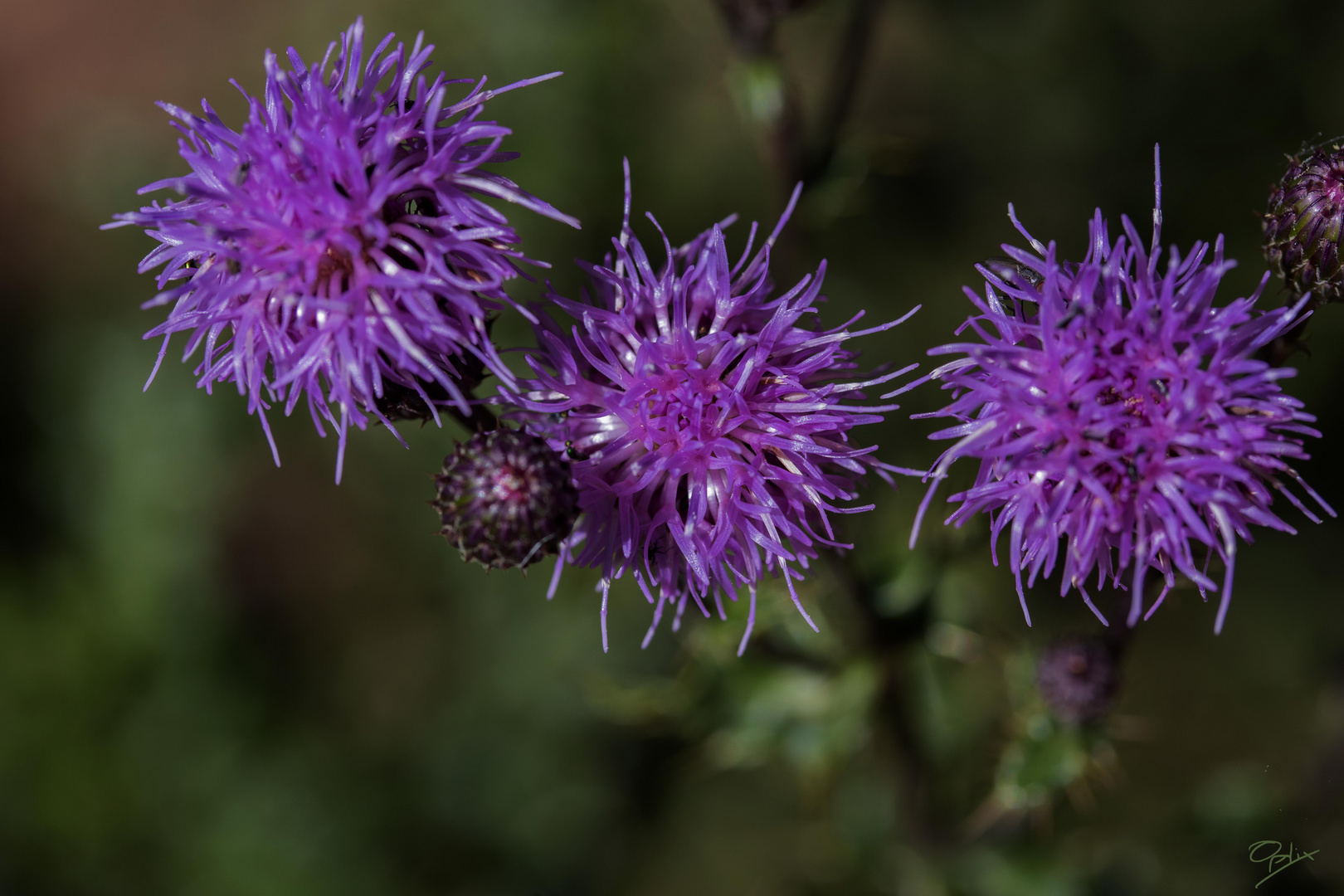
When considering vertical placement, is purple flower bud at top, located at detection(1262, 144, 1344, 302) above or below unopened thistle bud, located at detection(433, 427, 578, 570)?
above

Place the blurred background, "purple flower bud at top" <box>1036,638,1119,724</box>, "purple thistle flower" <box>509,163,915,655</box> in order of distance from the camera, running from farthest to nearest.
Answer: the blurred background < "purple flower bud at top" <box>1036,638,1119,724</box> < "purple thistle flower" <box>509,163,915,655</box>

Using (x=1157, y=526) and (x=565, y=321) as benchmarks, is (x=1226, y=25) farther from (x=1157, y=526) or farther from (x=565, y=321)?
(x=1157, y=526)
